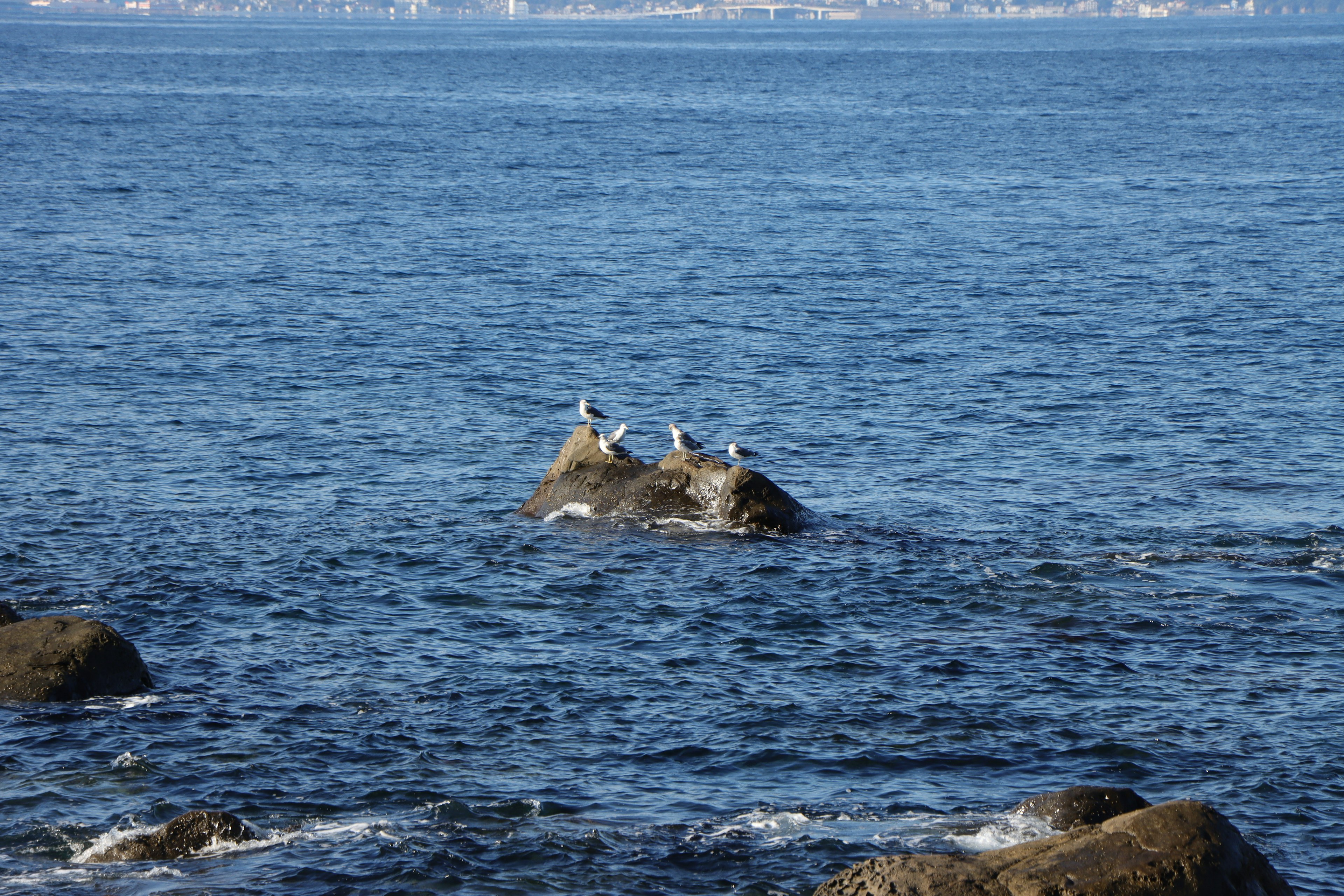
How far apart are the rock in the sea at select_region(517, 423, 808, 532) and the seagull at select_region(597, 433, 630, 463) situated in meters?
0.13

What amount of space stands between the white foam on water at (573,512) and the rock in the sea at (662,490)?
2 cm

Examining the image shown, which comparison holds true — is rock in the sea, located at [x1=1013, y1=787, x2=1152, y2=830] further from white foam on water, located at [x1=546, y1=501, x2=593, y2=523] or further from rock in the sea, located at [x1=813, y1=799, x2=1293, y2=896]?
white foam on water, located at [x1=546, y1=501, x2=593, y2=523]

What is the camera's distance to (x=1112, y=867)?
12.9 meters

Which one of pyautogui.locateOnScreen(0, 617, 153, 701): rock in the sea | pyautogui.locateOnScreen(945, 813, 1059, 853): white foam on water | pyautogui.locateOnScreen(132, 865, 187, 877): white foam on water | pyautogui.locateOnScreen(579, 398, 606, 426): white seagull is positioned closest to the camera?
pyautogui.locateOnScreen(132, 865, 187, 877): white foam on water

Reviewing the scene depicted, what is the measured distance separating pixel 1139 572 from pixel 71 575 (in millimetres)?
20594

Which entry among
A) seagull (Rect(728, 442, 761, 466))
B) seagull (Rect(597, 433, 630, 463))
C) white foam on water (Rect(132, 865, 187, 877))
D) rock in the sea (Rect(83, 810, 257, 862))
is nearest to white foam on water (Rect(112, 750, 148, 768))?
rock in the sea (Rect(83, 810, 257, 862))

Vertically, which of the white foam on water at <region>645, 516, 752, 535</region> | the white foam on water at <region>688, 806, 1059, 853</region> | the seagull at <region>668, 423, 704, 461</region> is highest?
the seagull at <region>668, 423, 704, 461</region>

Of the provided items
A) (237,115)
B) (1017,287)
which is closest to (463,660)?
(1017,287)

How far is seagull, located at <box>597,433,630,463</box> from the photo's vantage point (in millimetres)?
28688

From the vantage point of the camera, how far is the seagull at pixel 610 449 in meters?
28.7

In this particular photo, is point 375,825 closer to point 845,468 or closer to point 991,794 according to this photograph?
point 991,794

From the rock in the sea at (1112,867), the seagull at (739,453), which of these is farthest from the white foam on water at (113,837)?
the seagull at (739,453)

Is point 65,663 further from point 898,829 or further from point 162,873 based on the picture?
point 898,829

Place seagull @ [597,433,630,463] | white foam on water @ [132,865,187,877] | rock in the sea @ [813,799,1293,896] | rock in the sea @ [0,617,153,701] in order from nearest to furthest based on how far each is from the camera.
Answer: rock in the sea @ [813,799,1293,896]
white foam on water @ [132,865,187,877]
rock in the sea @ [0,617,153,701]
seagull @ [597,433,630,463]
